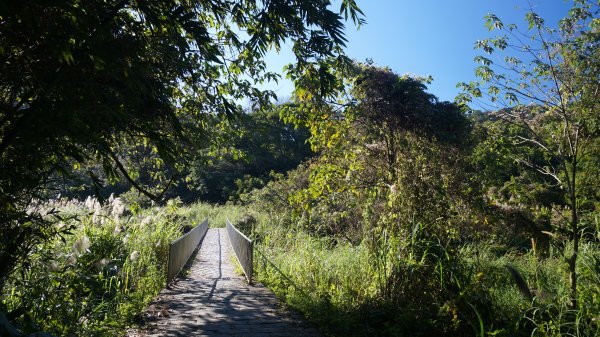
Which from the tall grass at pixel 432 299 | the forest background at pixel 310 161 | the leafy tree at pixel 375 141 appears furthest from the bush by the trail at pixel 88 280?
the leafy tree at pixel 375 141

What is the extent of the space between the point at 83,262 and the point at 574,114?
24.9ft

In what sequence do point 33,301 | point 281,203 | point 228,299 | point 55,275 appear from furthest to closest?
point 281,203 < point 228,299 < point 55,275 < point 33,301

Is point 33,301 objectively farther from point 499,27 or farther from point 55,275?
point 499,27

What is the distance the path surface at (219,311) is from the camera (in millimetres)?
5328

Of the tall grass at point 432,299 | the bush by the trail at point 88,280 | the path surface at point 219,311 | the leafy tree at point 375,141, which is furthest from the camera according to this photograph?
the leafy tree at point 375,141

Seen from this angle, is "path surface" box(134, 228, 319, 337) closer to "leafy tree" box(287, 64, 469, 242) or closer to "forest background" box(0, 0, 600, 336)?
"forest background" box(0, 0, 600, 336)

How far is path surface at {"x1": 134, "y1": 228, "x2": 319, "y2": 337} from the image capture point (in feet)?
17.5

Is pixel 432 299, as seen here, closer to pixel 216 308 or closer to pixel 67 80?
pixel 216 308

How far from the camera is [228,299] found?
7246mm

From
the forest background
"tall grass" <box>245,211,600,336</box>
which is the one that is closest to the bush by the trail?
the forest background

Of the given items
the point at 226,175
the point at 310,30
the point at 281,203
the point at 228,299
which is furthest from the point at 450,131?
the point at 226,175

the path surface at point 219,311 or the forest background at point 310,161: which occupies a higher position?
the forest background at point 310,161

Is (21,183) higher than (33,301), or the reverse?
(21,183)

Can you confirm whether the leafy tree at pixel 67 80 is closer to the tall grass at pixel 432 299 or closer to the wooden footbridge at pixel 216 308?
the wooden footbridge at pixel 216 308
